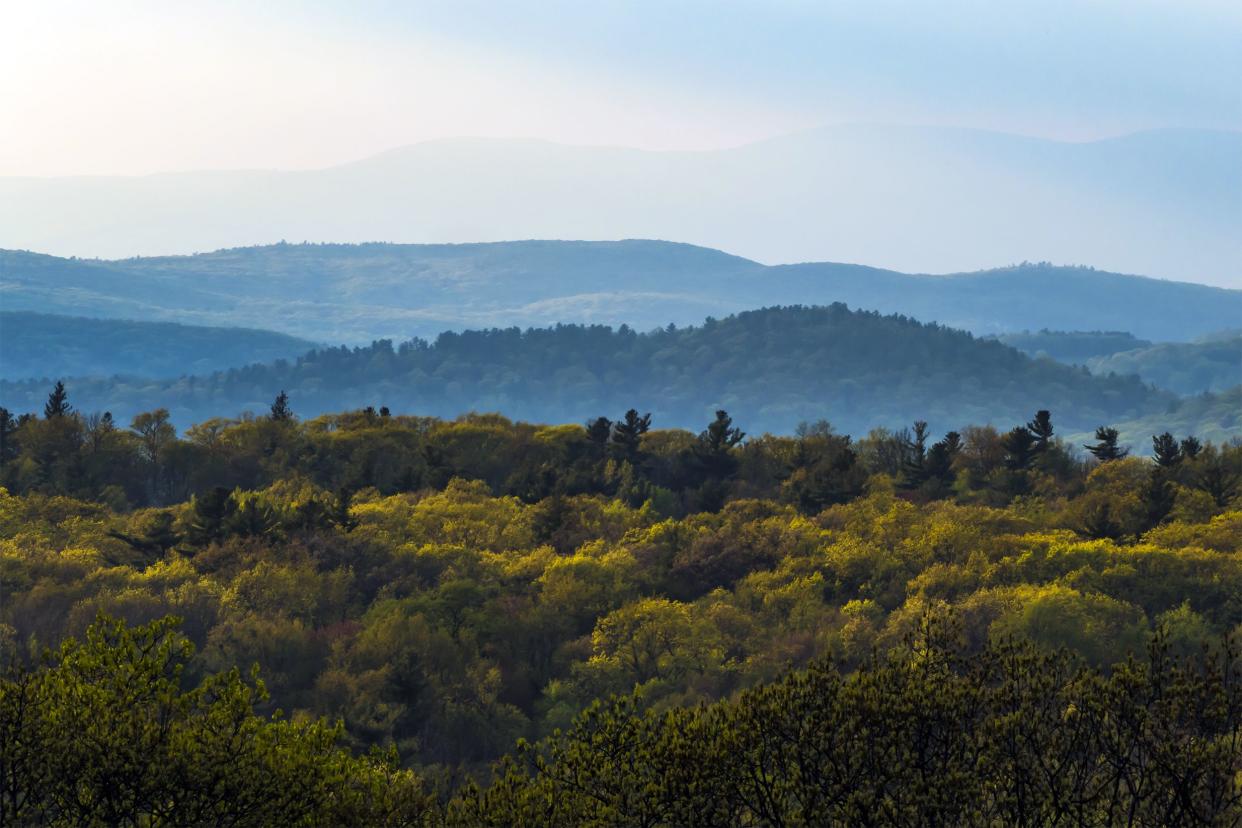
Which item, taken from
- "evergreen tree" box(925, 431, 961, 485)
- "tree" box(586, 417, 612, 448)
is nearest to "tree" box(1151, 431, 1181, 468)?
"evergreen tree" box(925, 431, 961, 485)

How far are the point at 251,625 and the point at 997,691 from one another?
212ft

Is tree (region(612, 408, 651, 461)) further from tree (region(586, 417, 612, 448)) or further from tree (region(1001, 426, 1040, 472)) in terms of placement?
tree (region(1001, 426, 1040, 472))

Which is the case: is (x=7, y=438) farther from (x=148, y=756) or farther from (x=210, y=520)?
(x=148, y=756)

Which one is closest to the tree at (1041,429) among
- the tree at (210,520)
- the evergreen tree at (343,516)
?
the evergreen tree at (343,516)

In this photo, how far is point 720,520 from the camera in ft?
387

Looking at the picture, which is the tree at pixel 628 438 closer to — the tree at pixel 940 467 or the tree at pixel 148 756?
the tree at pixel 940 467

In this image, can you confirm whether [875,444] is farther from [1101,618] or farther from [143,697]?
[143,697]

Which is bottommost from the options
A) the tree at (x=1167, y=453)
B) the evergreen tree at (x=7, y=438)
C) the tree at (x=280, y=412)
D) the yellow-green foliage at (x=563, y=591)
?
the yellow-green foliage at (x=563, y=591)

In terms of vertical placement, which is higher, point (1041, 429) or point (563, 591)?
point (1041, 429)

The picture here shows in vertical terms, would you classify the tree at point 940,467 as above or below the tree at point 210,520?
above

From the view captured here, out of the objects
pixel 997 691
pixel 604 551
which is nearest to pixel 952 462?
pixel 604 551

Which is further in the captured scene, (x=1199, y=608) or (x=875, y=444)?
(x=875, y=444)

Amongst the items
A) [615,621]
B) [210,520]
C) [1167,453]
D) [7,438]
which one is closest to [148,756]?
[615,621]

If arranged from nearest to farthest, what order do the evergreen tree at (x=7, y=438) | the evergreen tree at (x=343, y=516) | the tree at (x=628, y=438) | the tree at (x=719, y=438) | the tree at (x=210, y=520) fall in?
the tree at (x=210, y=520) → the evergreen tree at (x=343, y=516) → the evergreen tree at (x=7, y=438) → the tree at (x=719, y=438) → the tree at (x=628, y=438)
